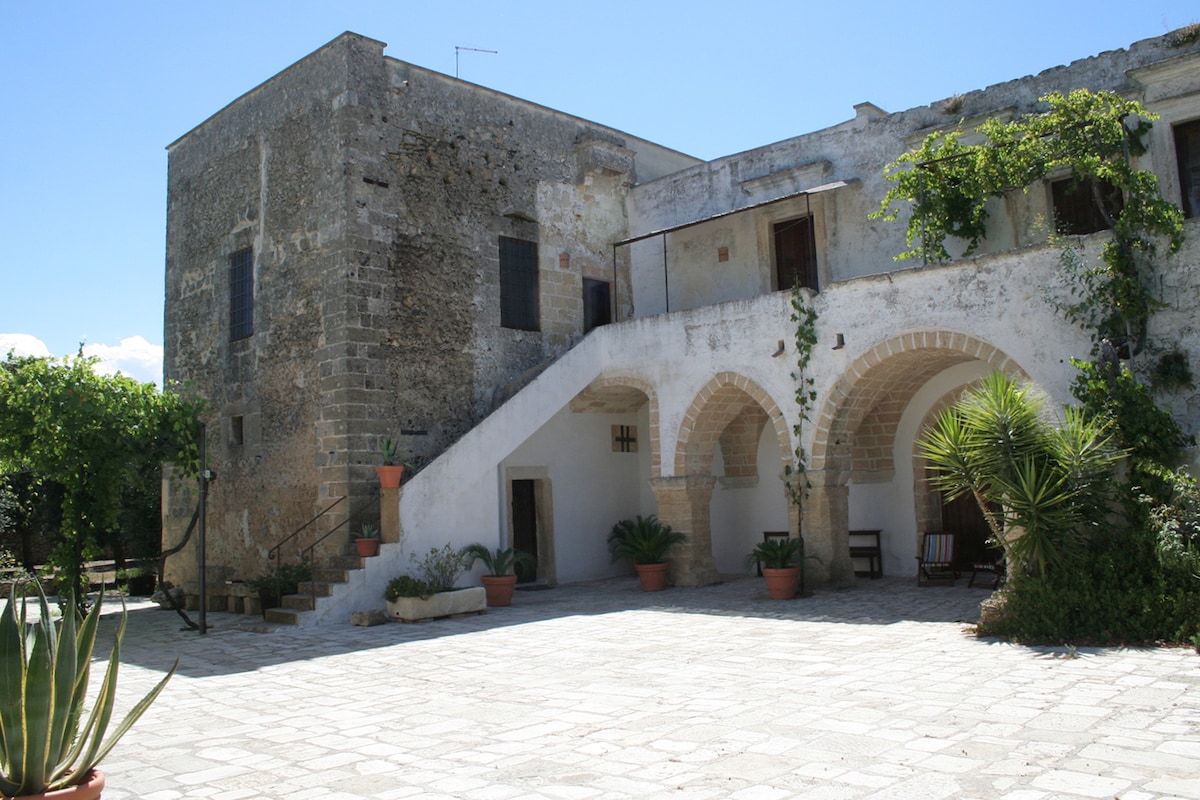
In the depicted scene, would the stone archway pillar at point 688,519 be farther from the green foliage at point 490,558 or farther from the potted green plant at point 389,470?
the potted green plant at point 389,470

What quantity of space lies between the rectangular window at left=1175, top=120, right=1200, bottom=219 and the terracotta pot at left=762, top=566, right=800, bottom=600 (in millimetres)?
6239

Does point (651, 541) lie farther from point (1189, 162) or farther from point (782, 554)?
point (1189, 162)

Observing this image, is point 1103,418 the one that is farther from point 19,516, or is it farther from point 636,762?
point 19,516

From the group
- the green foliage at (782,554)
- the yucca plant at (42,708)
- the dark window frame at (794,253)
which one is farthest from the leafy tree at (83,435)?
the dark window frame at (794,253)

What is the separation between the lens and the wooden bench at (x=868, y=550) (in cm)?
1328

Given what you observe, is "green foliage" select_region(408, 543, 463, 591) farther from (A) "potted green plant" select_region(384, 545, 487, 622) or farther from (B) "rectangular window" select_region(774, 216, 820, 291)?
(B) "rectangular window" select_region(774, 216, 820, 291)

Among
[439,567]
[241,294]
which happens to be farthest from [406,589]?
[241,294]

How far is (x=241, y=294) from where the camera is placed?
14.6 m

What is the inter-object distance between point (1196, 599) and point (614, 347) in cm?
810

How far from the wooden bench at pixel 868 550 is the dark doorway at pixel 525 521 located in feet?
15.1

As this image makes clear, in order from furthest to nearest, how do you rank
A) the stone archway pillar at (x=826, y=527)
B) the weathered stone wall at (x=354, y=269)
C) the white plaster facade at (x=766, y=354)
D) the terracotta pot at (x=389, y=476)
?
the weathered stone wall at (x=354, y=269)
the stone archway pillar at (x=826, y=527)
the terracotta pot at (x=389, y=476)
the white plaster facade at (x=766, y=354)

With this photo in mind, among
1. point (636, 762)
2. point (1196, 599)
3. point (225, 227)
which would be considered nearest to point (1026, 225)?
point (1196, 599)

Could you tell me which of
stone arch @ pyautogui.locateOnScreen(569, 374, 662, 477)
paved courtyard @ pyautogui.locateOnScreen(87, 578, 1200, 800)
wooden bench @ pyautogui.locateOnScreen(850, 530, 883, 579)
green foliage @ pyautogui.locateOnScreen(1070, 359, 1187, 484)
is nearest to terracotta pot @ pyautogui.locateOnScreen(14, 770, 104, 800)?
paved courtyard @ pyautogui.locateOnScreen(87, 578, 1200, 800)

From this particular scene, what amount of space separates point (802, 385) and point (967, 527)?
11.0ft
